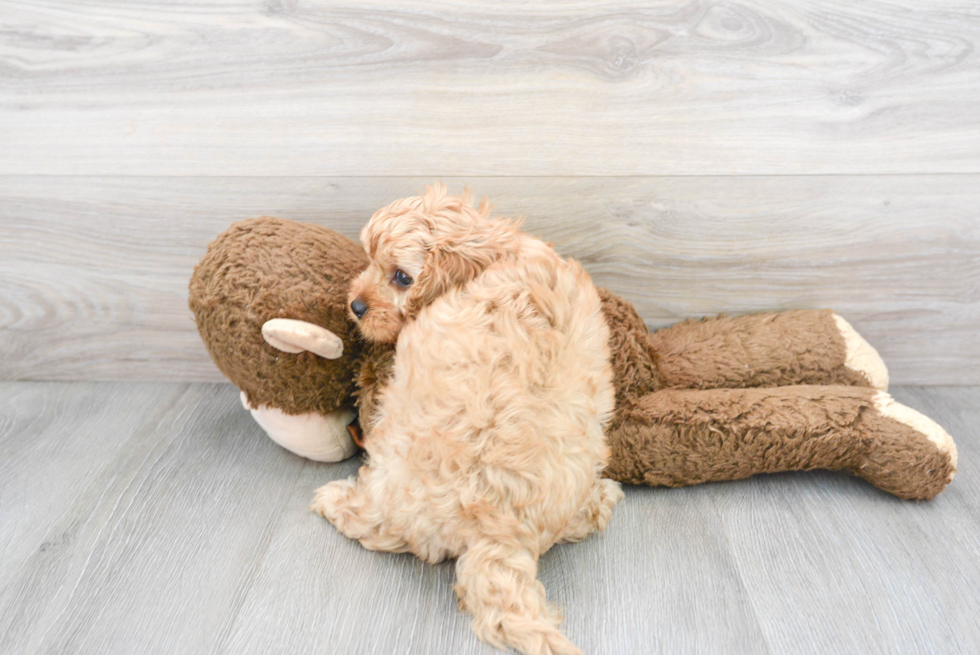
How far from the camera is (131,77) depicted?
40.8 inches

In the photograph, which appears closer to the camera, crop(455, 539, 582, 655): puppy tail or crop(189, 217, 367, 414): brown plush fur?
crop(455, 539, 582, 655): puppy tail

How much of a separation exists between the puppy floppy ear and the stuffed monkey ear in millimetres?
156

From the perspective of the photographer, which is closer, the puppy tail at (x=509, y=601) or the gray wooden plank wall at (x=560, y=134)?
the puppy tail at (x=509, y=601)

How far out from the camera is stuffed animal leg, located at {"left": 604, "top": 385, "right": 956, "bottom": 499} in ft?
3.00

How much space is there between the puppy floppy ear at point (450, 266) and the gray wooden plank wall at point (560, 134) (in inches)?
12.2

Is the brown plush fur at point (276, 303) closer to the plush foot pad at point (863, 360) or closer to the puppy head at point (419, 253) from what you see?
the puppy head at point (419, 253)

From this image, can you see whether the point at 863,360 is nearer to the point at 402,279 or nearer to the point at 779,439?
the point at 779,439

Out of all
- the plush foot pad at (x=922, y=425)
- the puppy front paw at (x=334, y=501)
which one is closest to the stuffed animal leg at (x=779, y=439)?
the plush foot pad at (x=922, y=425)

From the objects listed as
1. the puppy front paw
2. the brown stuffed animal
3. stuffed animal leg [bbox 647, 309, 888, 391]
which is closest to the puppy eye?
the brown stuffed animal

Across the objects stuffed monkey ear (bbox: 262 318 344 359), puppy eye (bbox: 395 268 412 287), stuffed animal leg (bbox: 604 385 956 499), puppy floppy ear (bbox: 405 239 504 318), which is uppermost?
puppy floppy ear (bbox: 405 239 504 318)

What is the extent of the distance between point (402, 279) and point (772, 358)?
2.02ft

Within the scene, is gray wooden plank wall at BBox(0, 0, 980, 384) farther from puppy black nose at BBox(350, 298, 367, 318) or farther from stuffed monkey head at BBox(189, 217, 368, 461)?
puppy black nose at BBox(350, 298, 367, 318)

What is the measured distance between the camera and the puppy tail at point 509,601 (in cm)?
70

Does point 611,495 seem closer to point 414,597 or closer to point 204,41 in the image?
point 414,597
